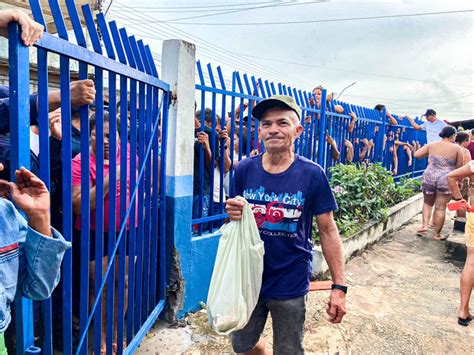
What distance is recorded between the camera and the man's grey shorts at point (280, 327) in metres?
2.19

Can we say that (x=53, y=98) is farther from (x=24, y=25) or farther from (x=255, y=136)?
(x=255, y=136)

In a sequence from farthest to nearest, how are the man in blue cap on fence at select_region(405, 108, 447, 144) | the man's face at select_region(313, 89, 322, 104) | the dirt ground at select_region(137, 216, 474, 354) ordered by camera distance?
the man in blue cap on fence at select_region(405, 108, 447, 144)
the man's face at select_region(313, 89, 322, 104)
the dirt ground at select_region(137, 216, 474, 354)

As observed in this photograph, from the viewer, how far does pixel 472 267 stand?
3.54m

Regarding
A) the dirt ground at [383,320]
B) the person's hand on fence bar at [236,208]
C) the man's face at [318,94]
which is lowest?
the dirt ground at [383,320]

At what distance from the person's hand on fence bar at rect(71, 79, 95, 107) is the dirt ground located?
2.03 metres

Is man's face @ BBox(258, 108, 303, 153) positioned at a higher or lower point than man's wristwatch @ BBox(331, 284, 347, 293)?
higher

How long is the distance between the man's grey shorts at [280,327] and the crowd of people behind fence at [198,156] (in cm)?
96

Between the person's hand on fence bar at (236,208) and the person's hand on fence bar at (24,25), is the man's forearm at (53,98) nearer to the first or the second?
the person's hand on fence bar at (24,25)

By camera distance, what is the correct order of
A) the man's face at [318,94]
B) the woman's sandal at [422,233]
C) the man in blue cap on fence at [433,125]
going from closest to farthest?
the man's face at [318,94], the woman's sandal at [422,233], the man in blue cap on fence at [433,125]

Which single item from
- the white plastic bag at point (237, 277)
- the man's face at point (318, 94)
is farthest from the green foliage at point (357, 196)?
the white plastic bag at point (237, 277)

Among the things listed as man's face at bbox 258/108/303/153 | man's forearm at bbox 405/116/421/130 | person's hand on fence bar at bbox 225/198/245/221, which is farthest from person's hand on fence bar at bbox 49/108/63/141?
man's forearm at bbox 405/116/421/130

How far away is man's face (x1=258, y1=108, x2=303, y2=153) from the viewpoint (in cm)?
217

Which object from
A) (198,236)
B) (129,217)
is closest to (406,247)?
(198,236)

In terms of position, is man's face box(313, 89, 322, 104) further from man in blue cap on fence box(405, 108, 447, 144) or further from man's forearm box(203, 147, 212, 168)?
man in blue cap on fence box(405, 108, 447, 144)
